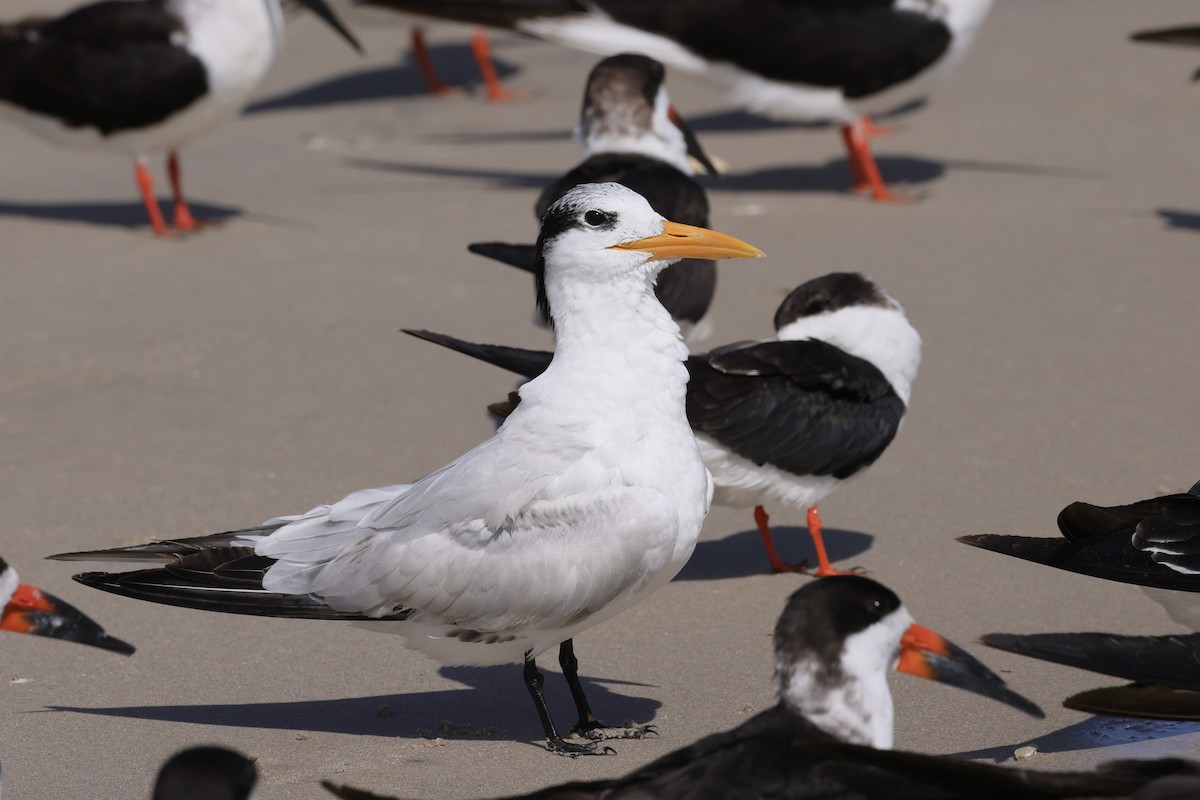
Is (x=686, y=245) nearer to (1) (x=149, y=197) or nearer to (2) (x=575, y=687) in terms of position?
(2) (x=575, y=687)

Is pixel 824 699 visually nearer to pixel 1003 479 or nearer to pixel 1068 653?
pixel 1068 653

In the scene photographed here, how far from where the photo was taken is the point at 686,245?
4203 millimetres

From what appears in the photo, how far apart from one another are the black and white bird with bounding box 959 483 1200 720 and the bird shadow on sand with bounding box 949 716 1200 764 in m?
0.27

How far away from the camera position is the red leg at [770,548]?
533cm

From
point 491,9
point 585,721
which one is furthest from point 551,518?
point 491,9

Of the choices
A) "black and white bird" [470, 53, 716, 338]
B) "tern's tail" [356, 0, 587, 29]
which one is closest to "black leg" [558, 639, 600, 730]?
"black and white bird" [470, 53, 716, 338]

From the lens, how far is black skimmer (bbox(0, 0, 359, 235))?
336 inches

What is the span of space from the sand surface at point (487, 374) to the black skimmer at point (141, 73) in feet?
1.61

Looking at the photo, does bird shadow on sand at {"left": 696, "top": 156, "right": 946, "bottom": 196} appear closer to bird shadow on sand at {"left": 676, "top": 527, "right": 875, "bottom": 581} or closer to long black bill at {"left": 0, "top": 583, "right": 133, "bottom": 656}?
bird shadow on sand at {"left": 676, "top": 527, "right": 875, "bottom": 581}

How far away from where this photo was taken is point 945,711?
4219mm

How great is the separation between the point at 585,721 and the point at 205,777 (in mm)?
1581

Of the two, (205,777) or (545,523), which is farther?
(545,523)

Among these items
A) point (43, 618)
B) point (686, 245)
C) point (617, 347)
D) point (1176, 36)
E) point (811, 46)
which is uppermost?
point (1176, 36)

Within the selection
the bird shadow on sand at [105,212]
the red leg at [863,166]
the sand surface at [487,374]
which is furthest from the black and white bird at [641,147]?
the bird shadow on sand at [105,212]
